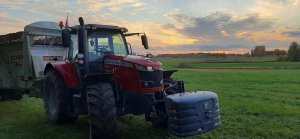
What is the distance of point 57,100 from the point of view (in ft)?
32.0

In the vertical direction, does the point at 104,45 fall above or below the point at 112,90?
above

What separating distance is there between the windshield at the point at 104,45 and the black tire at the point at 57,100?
1.28 m

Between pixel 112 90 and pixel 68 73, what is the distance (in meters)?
1.81

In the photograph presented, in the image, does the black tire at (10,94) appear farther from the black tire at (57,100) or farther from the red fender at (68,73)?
the red fender at (68,73)

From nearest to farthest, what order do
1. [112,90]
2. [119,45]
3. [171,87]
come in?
[112,90] → [171,87] → [119,45]

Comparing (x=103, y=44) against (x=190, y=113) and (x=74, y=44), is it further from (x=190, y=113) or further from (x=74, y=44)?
(x=190, y=113)

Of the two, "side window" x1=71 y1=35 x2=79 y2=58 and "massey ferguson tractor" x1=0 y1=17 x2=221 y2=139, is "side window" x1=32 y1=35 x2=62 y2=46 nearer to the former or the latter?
"massey ferguson tractor" x1=0 y1=17 x2=221 y2=139

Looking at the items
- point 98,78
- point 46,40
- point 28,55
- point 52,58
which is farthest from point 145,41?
point 46,40

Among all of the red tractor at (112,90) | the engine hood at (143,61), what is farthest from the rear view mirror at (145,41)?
the engine hood at (143,61)

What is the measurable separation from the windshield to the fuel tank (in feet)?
7.41

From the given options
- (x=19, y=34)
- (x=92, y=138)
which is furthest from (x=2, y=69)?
(x=92, y=138)

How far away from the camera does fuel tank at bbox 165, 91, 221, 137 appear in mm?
7418

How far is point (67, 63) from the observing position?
9711 millimetres

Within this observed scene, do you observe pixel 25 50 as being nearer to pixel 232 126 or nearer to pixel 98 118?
pixel 98 118
